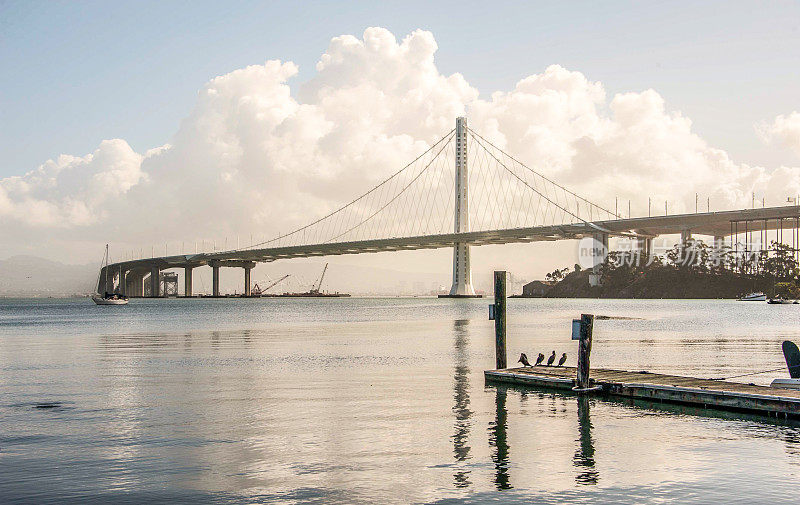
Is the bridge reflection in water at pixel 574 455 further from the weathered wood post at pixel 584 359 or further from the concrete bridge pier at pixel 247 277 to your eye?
the concrete bridge pier at pixel 247 277

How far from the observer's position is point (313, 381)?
2225 centimetres

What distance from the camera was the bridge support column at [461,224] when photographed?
11812cm

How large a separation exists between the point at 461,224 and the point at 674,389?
101830 mm

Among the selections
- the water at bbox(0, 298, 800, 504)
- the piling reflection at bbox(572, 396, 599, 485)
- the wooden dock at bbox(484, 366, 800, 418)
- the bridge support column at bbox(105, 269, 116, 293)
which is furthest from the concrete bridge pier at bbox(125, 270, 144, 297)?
the piling reflection at bbox(572, 396, 599, 485)

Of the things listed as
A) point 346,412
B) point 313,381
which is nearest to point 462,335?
point 313,381

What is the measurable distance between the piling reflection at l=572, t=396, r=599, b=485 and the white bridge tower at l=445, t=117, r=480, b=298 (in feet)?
330

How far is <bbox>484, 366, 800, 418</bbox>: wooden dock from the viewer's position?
1544 centimetres

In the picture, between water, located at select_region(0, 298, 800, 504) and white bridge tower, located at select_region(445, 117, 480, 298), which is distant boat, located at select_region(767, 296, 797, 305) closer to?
white bridge tower, located at select_region(445, 117, 480, 298)

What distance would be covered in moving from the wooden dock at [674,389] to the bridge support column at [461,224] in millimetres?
95482

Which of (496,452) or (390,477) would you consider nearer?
(390,477)

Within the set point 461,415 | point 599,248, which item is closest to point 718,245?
point 599,248

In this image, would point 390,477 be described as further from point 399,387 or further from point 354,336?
point 354,336

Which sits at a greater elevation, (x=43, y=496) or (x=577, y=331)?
(x=577, y=331)

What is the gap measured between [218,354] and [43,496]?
22.2 m
